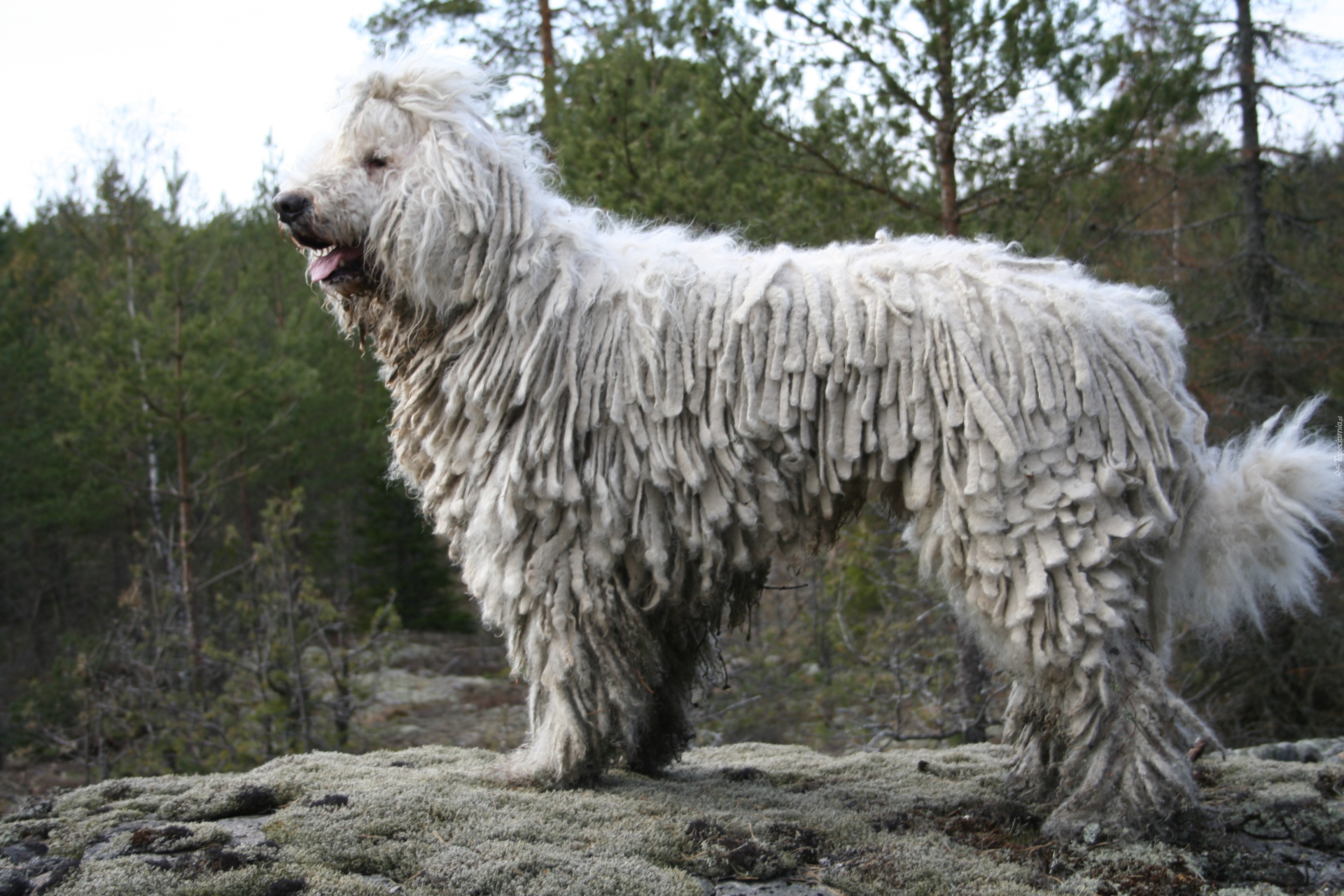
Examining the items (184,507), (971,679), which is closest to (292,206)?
(971,679)

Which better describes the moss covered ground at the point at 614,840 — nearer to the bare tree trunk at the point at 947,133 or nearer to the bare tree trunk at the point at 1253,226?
the bare tree trunk at the point at 947,133

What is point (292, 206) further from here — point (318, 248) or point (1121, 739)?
point (1121, 739)

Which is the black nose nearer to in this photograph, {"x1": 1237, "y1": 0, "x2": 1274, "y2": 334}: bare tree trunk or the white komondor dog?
the white komondor dog

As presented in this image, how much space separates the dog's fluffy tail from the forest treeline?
2.69 metres

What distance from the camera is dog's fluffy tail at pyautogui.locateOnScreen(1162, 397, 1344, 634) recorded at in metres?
3.25

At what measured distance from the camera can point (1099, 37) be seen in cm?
676

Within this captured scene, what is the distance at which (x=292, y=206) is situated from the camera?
342 cm

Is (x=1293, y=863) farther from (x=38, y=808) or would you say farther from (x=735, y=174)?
(x=735, y=174)

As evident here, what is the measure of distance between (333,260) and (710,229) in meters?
4.34

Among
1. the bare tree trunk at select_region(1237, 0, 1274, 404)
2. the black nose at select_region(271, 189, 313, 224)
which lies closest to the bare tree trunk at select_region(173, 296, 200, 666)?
the black nose at select_region(271, 189, 313, 224)

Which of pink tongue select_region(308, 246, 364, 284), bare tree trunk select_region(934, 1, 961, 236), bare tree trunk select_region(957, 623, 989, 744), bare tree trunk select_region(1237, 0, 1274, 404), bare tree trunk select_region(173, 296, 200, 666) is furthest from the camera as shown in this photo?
bare tree trunk select_region(173, 296, 200, 666)

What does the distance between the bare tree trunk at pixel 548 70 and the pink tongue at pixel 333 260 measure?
227 inches

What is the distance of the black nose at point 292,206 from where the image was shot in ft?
11.2

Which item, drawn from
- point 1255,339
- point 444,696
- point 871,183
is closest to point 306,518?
point 444,696
